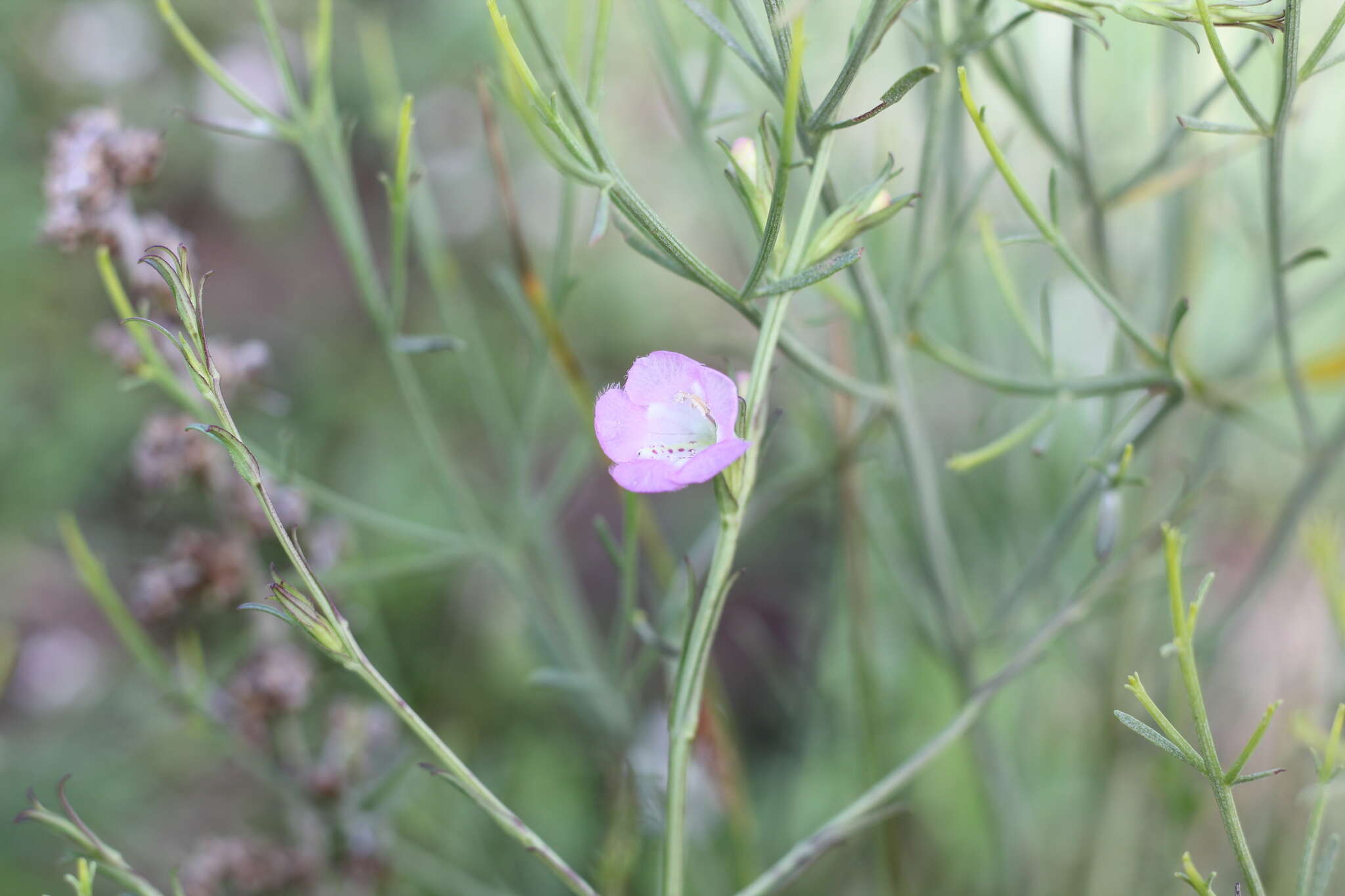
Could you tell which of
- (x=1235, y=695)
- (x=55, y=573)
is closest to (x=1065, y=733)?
(x=1235, y=695)

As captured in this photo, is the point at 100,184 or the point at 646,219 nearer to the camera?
the point at 646,219

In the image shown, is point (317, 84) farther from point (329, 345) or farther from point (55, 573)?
point (55, 573)

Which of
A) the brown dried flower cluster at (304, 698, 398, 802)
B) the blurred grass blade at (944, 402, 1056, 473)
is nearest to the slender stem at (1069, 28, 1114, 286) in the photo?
the blurred grass blade at (944, 402, 1056, 473)

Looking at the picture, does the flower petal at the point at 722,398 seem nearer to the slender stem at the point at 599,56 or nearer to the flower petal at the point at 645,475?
the flower petal at the point at 645,475

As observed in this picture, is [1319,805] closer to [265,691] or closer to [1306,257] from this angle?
[1306,257]

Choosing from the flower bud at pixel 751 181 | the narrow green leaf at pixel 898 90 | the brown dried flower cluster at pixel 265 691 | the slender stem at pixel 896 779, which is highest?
the narrow green leaf at pixel 898 90

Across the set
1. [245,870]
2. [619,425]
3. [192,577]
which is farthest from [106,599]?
[619,425]

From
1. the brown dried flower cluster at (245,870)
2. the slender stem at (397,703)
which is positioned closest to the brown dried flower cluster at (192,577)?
the brown dried flower cluster at (245,870)
